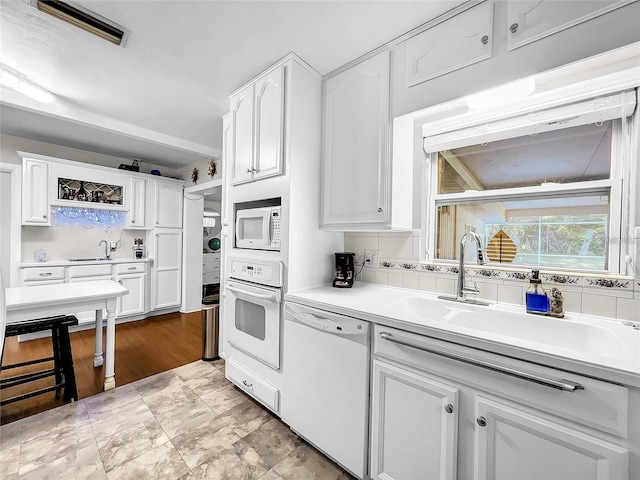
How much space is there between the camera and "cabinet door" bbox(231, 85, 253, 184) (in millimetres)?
2021

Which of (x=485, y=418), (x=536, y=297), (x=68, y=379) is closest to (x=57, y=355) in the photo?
(x=68, y=379)

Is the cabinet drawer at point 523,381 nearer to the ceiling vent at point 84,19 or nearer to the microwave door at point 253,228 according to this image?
the microwave door at point 253,228

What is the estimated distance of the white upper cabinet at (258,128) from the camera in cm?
180

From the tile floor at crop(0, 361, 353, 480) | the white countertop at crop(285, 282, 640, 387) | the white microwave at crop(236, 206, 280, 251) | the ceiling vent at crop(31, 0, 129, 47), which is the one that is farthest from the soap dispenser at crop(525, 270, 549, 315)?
the ceiling vent at crop(31, 0, 129, 47)

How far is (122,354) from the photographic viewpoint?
289cm

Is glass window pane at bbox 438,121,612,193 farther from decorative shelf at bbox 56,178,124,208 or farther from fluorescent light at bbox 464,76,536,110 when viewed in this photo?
decorative shelf at bbox 56,178,124,208

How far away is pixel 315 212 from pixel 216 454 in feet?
5.15

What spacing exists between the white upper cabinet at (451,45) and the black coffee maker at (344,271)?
1109 millimetres

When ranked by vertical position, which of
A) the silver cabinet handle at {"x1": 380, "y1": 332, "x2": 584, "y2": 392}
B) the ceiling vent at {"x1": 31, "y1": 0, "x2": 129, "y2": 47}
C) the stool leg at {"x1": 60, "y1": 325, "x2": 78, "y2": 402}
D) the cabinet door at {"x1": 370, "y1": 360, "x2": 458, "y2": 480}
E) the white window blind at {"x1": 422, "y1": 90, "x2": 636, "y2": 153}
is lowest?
the stool leg at {"x1": 60, "y1": 325, "x2": 78, "y2": 402}

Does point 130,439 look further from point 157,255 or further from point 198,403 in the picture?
point 157,255

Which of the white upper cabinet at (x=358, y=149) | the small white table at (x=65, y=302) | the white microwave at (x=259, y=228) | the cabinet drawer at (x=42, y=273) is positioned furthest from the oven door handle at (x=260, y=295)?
the cabinet drawer at (x=42, y=273)

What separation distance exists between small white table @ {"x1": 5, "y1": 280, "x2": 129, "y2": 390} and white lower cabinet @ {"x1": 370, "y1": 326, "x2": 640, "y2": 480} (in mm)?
2133

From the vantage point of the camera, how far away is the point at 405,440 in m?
1.19

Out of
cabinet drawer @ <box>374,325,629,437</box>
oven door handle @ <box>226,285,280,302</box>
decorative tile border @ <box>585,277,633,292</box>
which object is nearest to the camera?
cabinet drawer @ <box>374,325,629,437</box>
